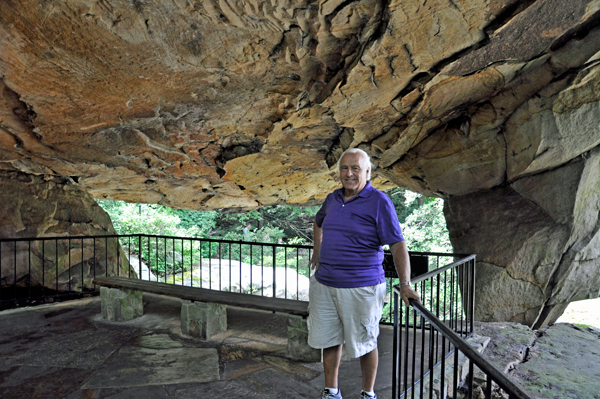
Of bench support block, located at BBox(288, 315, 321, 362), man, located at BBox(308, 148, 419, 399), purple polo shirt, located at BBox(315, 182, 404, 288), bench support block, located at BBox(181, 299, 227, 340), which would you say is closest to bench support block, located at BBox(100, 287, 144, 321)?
bench support block, located at BBox(181, 299, 227, 340)

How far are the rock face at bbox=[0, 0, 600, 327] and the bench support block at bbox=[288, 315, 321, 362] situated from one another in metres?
2.20

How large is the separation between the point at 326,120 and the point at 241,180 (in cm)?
284

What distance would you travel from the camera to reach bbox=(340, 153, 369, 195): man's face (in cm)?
213

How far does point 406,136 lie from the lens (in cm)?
429

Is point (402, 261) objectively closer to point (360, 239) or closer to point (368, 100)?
point (360, 239)

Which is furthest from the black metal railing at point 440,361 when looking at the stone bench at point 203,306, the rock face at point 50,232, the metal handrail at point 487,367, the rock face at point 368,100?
the rock face at point 50,232

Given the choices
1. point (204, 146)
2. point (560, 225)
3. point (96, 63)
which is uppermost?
point (96, 63)

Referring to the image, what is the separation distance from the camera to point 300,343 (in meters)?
3.06

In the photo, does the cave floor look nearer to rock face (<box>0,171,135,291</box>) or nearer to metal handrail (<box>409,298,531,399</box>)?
metal handrail (<box>409,298,531,399</box>)

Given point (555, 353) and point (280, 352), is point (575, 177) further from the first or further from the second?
point (280, 352)

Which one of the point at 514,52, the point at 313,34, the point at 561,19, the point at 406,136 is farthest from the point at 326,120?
the point at 561,19

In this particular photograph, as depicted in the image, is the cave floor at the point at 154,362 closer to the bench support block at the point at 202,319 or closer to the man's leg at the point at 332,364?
the bench support block at the point at 202,319

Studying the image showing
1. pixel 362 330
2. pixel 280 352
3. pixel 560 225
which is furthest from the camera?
pixel 560 225

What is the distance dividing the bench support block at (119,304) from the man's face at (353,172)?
3.29 metres
